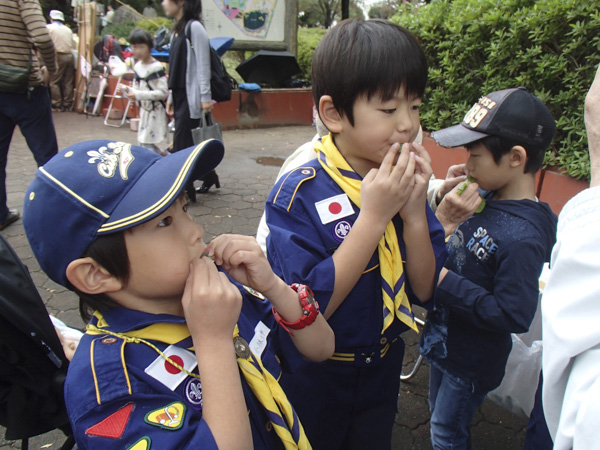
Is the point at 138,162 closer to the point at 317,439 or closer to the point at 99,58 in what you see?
the point at 317,439

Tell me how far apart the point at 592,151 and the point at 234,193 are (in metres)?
5.23

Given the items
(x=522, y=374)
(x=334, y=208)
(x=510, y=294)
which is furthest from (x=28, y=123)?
(x=522, y=374)

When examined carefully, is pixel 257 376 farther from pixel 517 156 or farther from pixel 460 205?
pixel 517 156

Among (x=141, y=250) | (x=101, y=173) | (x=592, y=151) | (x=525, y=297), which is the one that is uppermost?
(x=592, y=151)

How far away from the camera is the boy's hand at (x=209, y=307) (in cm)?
100

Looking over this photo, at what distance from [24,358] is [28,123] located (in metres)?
3.75

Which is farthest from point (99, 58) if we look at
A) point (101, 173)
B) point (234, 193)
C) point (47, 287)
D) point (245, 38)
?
point (101, 173)

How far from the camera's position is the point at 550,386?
2.85 feet

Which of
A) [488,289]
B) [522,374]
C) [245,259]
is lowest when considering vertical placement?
[522,374]

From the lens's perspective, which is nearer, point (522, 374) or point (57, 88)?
point (522, 374)

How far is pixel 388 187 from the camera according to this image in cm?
126

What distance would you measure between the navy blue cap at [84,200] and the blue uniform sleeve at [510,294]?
116 cm

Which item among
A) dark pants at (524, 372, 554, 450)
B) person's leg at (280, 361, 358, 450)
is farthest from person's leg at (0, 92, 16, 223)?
dark pants at (524, 372, 554, 450)

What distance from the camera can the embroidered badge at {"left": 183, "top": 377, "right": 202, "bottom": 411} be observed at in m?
1.02
